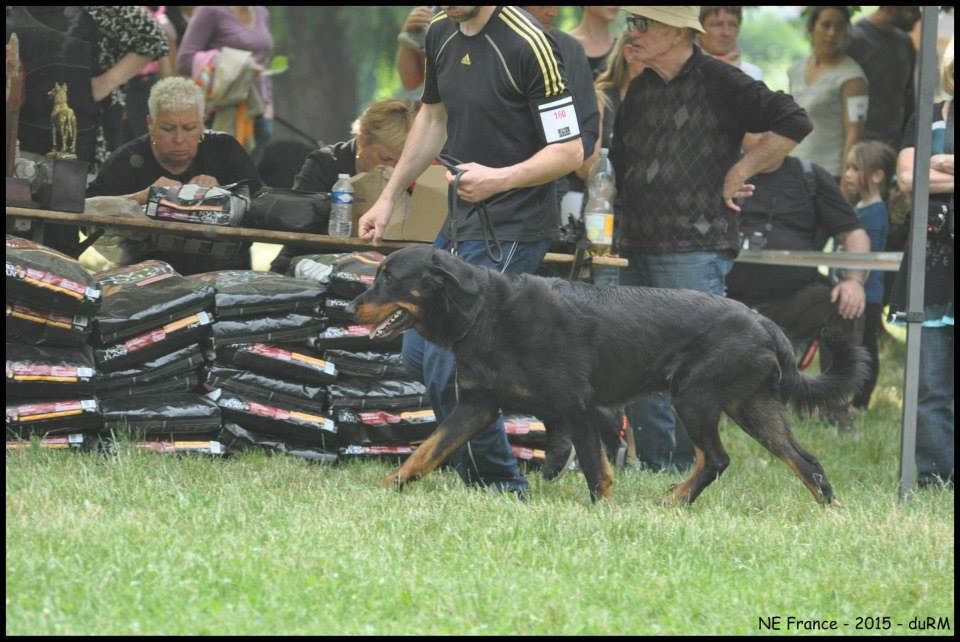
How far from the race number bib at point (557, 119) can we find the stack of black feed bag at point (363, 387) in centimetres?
144

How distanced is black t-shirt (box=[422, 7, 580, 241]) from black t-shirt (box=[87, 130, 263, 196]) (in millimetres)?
2225

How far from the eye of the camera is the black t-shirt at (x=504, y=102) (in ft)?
18.0

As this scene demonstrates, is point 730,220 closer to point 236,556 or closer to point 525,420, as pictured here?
point 525,420

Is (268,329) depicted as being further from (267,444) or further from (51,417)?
(51,417)

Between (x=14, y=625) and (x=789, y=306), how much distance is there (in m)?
6.00

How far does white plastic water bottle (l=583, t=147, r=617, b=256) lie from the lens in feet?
A: 22.2

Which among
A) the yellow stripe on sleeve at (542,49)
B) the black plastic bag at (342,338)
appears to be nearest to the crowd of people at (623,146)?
the yellow stripe on sleeve at (542,49)

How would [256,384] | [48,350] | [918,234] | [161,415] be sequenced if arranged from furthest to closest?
[256,384], [161,415], [48,350], [918,234]

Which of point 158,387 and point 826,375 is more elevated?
point 826,375

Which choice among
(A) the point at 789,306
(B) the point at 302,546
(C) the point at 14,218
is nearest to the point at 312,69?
(A) the point at 789,306

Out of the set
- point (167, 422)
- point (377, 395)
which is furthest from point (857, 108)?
point (167, 422)

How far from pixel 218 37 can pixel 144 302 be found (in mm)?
5098

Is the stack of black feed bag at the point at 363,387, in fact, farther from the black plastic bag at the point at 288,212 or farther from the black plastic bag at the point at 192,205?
the black plastic bag at the point at 192,205

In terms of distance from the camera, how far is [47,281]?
607 centimetres
